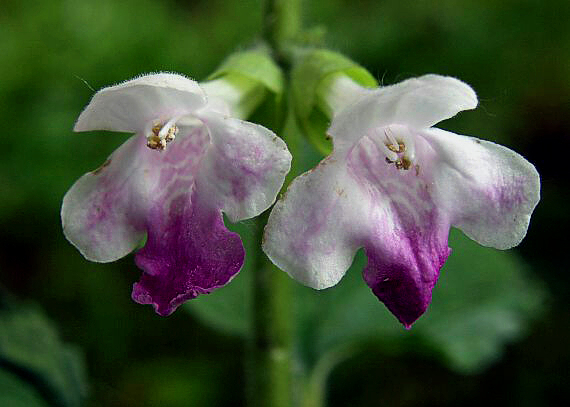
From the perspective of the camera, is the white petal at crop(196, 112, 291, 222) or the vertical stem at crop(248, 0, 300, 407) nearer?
the white petal at crop(196, 112, 291, 222)

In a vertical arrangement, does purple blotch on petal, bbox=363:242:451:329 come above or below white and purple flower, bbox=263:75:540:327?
below

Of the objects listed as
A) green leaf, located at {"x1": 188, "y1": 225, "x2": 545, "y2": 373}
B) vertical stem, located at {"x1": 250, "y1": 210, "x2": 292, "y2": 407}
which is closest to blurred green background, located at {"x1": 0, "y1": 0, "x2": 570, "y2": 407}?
green leaf, located at {"x1": 188, "y1": 225, "x2": 545, "y2": 373}

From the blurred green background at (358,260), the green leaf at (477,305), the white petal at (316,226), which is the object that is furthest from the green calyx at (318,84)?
the green leaf at (477,305)

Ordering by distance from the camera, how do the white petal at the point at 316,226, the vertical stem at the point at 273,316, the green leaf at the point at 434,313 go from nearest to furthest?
the white petal at the point at 316,226 < the vertical stem at the point at 273,316 < the green leaf at the point at 434,313

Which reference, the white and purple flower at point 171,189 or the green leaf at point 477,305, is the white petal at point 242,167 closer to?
the white and purple flower at point 171,189

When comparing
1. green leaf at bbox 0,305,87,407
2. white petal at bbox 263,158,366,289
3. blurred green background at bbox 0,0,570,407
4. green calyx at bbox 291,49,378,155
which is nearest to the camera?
white petal at bbox 263,158,366,289

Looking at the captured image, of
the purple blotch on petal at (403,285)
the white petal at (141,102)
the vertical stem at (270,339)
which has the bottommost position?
the vertical stem at (270,339)

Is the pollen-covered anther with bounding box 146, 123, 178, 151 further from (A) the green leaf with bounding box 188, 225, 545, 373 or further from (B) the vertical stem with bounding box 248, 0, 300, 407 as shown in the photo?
(A) the green leaf with bounding box 188, 225, 545, 373

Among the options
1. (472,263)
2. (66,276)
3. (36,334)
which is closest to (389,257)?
(36,334)
